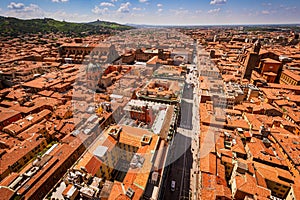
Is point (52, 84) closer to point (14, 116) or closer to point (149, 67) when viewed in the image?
point (14, 116)

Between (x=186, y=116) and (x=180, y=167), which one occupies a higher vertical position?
(x=186, y=116)

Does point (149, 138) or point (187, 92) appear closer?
point (149, 138)

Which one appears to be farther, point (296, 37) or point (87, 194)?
point (296, 37)

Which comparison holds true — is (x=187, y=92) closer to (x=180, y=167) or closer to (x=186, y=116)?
(x=186, y=116)

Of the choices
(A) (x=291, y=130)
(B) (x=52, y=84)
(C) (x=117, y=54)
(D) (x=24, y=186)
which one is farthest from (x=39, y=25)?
(A) (x=291, y=130)

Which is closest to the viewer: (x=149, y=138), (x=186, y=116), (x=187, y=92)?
(x=149, y=138)

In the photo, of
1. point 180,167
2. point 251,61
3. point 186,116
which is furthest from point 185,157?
point 251,61

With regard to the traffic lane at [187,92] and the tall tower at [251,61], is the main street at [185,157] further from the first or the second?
the tall tower at [251,61]

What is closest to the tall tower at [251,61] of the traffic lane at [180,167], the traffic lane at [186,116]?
the traffic lane at [186,116]

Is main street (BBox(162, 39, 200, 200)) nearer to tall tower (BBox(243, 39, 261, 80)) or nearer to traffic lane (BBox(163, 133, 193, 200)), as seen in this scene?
traffic lane (BBox(163, 133, 193, 200))
